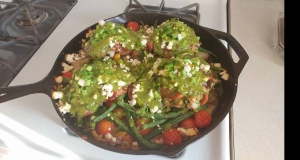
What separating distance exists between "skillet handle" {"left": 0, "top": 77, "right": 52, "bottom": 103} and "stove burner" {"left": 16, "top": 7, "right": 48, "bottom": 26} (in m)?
0.38

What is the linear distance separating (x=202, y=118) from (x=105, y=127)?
0.25 meters

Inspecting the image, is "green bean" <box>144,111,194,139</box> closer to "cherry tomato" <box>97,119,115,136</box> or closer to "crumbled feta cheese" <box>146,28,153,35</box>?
"cherry tomato" <box>97,119,115,136</box>

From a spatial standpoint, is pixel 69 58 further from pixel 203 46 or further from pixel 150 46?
pixel 203 46

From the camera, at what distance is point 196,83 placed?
78 centimetres

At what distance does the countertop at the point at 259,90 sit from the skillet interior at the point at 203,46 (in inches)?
2.7

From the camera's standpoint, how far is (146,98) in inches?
30.9

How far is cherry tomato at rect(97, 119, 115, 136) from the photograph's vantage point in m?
0.78

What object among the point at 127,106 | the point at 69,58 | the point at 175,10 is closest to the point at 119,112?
the point at 127,106

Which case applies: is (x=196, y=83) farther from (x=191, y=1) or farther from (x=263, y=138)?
(x=191, y=1)

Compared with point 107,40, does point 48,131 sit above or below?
below

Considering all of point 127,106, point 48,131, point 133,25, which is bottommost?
point 48,131

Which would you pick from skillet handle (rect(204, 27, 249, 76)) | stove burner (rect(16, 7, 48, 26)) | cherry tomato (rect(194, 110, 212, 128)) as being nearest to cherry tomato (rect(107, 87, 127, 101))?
cherry tomato (rect(194, 110, 212, 128))

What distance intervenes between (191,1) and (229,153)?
643 mm
